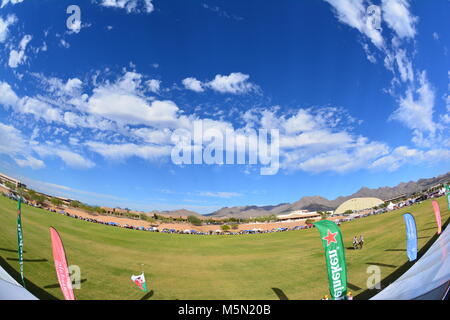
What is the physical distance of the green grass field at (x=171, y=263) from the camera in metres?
4.13

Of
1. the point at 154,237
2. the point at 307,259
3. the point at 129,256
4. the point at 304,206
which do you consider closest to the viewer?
the point at 129,256

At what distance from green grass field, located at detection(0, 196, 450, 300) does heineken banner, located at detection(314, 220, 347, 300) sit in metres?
1.56

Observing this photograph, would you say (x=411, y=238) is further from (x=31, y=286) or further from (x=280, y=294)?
(x=31, y=286)

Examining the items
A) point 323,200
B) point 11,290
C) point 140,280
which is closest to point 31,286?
point 11,290

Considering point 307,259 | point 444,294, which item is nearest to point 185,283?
point 307,259

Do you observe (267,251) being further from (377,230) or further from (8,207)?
(8,207)

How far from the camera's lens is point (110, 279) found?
4293mm

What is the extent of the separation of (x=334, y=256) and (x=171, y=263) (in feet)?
12.5

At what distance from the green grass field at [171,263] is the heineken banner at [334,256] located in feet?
5.12

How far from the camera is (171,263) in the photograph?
4.70 m

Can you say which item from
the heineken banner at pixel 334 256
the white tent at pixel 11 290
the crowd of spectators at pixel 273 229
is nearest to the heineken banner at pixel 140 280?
the crowd of spectators at pixel 273 229

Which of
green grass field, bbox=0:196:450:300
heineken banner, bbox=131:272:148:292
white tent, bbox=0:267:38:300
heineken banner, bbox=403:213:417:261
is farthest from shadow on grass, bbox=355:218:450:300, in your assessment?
white tent, bbox=0:267:38:300
